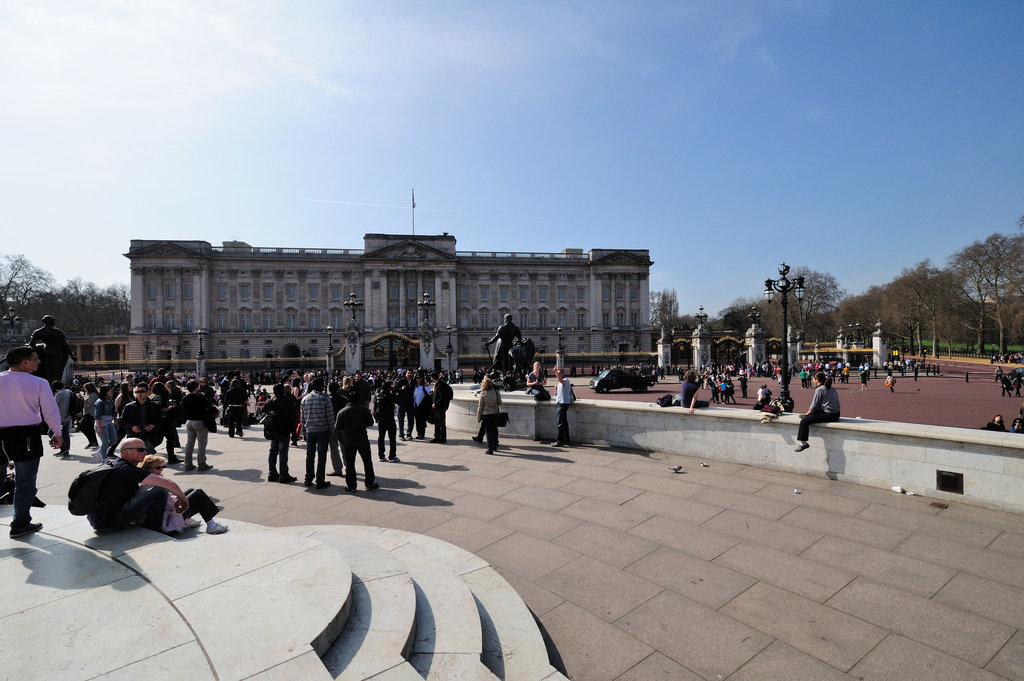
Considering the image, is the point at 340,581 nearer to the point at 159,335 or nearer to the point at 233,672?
the point at 233,672

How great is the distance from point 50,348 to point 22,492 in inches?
230

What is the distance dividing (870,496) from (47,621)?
8.31m

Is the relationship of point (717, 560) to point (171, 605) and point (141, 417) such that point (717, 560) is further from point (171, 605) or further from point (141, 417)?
point (141, 417)

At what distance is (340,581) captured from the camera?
3.60m

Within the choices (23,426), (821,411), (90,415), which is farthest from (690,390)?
(90,415)

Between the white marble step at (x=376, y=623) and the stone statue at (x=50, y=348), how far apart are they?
25.8 feet

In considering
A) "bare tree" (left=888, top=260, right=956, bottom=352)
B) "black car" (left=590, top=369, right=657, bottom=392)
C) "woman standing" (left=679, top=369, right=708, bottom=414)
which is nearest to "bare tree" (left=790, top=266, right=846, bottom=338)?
"bare tree" (left=888, top=260, right=956, bottom=352)

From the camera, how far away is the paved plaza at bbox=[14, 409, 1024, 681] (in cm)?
354

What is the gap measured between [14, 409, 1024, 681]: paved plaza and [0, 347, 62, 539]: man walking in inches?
20.1

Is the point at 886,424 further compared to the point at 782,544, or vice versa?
the point at 886,424

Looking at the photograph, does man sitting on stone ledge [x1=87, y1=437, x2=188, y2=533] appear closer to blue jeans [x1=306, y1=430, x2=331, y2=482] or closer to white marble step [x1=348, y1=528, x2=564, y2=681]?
white marble step [x1=348, y1=528, x2=564, y2=681]

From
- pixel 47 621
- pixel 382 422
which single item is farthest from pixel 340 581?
pixel 382 422

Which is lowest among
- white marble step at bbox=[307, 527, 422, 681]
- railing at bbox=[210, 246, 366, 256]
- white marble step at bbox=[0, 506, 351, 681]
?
white marble step at bbox=[307, 527, 422, 681]

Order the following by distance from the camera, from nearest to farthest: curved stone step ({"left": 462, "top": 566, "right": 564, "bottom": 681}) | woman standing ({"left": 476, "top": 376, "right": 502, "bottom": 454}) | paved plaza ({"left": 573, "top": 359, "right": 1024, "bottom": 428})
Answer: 1. curved stone step ({"left": 462, "top": 566, "right": 564, "bottom": 681})
2. woman standing ({"left": 476, "top": 376, "right": 502, "bottom": 454})
3. paved plaza ({"left": 573, "top": 359, "right": 1024, "bottom": 428})
